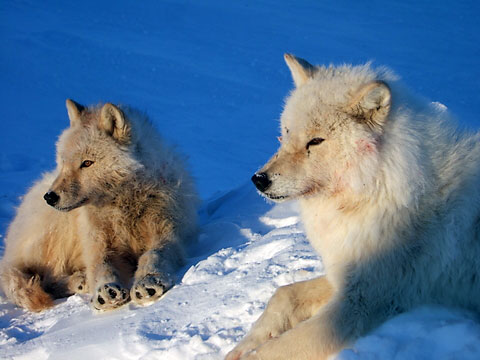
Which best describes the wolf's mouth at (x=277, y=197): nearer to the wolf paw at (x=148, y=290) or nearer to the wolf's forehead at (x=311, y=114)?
the wolf's forehead at (x=311, y=114)

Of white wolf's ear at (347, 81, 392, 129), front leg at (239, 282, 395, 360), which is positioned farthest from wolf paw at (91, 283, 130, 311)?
white wolf's ear at (347, 81, 392, 129)

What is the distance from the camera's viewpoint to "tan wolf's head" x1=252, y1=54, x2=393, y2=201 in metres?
3.09

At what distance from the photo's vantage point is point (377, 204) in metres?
3.16

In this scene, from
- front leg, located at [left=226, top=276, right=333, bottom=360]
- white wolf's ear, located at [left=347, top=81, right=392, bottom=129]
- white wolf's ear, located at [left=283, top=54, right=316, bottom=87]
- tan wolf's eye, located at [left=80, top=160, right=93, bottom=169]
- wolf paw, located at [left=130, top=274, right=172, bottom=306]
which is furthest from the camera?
tan wolf's eye, located at [left=80, top=160, right=93, bottom=169]

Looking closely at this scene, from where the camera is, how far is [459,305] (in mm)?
3158

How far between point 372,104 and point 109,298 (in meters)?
2.85

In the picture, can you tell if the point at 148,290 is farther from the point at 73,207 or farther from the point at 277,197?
the point at 277,197

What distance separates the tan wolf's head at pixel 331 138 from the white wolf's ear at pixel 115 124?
8.45 ft

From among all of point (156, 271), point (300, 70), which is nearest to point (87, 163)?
point (156, 271)

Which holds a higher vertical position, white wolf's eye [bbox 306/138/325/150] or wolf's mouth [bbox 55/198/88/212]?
wolf's mouth [bbox 55/198/88/212]

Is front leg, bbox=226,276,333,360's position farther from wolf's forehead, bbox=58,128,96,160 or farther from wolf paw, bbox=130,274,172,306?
wolf's forehead, bbox=58,128,96,160

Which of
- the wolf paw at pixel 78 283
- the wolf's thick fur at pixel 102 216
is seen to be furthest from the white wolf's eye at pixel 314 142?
the wolf paw at pixel 78 283

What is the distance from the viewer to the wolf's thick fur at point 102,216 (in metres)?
5.29

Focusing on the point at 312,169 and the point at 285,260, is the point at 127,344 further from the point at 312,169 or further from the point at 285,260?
the point at 312,169
